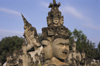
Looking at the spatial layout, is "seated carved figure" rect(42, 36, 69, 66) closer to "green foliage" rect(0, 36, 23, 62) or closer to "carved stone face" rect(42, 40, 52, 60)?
"carved stone face" rect(42, 40, 52, 60)

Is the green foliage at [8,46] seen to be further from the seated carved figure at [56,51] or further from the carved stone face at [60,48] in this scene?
the carved stone face at [60,48]

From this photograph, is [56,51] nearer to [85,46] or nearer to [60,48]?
[60,48]

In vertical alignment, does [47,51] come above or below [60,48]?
below

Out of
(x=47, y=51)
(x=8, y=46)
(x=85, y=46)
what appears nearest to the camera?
(x=47, y=51)

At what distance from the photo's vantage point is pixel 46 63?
8.38 m

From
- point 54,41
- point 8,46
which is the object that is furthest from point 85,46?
point 54,41

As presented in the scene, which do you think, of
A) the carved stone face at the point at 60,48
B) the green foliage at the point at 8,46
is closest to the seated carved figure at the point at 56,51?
the carved stone face at the point at 60,48

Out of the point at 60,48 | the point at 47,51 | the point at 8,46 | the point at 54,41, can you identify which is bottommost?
the point at 47,51

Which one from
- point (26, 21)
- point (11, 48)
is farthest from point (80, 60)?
point (11, 48)

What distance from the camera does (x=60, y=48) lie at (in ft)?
27.5

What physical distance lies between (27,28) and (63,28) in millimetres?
8635

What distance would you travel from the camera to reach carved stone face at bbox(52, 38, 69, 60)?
8.35 meters

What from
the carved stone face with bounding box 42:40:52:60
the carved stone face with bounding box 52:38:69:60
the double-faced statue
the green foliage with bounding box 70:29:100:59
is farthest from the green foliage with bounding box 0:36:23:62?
the carved stone face with bounding box 52:38:69:60

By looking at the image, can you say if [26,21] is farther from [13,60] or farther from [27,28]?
[13,60]
